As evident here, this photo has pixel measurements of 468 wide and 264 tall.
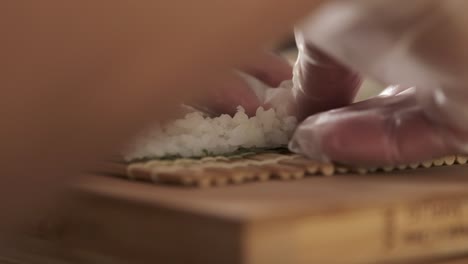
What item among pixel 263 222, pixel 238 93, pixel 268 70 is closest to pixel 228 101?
pixel 238 93

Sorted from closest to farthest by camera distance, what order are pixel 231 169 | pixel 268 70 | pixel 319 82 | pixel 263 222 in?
pixel 263 222 → pixel 231 169 → pixel 319 82 → pixel 268 70

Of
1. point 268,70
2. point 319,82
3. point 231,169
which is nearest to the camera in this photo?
point 231,169

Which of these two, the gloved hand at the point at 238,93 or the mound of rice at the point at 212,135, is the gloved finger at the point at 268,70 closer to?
the gloved hand at the point at 238,93

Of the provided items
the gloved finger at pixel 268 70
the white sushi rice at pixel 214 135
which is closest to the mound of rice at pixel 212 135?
the white sushi rice at pixel 214 135

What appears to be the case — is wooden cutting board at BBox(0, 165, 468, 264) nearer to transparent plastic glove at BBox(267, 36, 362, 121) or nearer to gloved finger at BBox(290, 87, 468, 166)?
gloved finger at BBox(290, 87, 468, 166)

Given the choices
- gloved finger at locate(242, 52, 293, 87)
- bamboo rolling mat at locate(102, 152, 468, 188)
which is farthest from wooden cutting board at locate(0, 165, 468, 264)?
gloved finger at locate(242, 52, 293, 87)

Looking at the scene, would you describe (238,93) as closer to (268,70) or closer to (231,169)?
(268,70)
